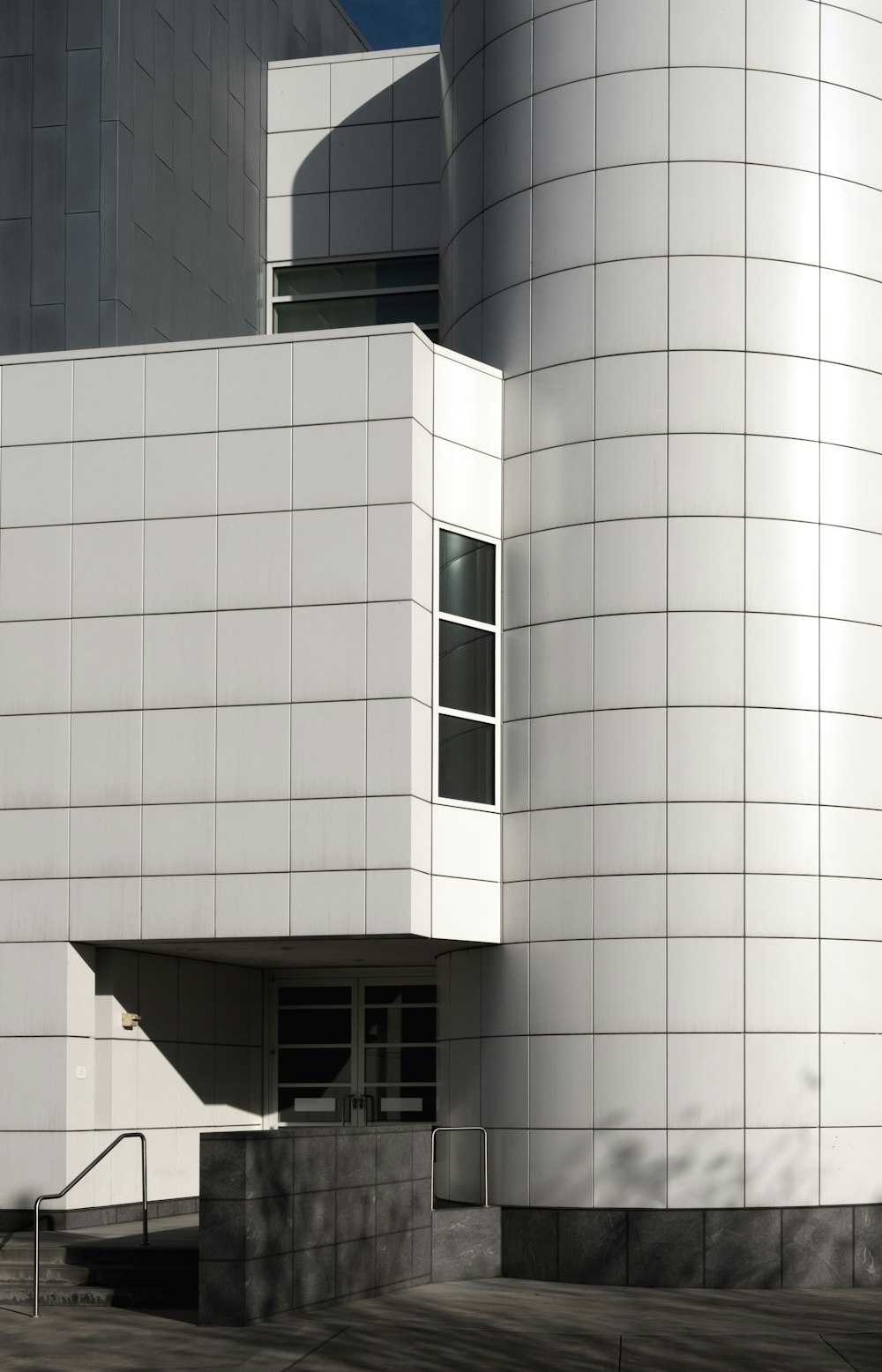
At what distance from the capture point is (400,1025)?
1025 inches

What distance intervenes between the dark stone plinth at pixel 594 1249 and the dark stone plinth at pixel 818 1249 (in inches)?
67.7

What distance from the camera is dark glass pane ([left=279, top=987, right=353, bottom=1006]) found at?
26312mm

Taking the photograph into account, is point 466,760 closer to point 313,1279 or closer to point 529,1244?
point 529,1244

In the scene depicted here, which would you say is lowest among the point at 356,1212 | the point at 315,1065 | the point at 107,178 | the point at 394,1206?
the point at 394,1206

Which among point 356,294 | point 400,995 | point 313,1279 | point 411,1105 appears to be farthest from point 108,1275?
point 356,294

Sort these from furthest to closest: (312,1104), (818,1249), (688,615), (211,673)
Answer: (312,1104) → (211,673) → (688,615) → (818,1249)

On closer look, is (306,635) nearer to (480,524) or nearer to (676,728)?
(480,524)

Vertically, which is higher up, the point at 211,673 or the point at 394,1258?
the point at 211,673

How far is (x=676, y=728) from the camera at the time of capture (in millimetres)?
20031

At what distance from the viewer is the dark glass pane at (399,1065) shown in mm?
25844

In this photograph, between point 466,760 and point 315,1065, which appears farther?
point 315,1065

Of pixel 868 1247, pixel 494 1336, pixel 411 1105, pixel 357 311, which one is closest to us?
pixel 494 1336

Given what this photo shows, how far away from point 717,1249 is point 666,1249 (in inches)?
21.3

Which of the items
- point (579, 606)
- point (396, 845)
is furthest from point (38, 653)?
point (579, 606)
